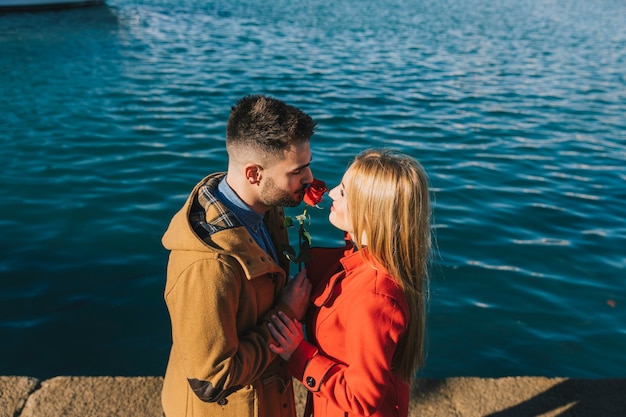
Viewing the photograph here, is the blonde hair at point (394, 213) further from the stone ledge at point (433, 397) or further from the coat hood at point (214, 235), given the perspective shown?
the stone ledge at point (433, 397)

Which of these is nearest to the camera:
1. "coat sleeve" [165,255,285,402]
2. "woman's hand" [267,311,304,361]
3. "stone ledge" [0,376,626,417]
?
"coat sleeve" [165,255,285,402]

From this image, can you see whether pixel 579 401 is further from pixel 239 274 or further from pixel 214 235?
pixel 214 235

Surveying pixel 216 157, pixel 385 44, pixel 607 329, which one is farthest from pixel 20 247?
pixel 385 44

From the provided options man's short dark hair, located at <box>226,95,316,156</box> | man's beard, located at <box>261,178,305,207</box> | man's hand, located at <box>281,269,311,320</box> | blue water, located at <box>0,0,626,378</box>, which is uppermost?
man's short dark hair, located at <box>226,95,316,156</box>

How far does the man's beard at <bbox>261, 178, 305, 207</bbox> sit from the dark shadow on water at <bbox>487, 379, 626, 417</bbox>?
1960 mm

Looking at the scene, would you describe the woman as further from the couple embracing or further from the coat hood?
the coat hood

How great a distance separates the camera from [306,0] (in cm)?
2945

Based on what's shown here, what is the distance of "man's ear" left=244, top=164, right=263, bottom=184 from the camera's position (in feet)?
8.16

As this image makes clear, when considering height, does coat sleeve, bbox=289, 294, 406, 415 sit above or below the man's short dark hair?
below

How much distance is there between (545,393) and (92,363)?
11.0ft

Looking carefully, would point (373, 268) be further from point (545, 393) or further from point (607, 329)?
point (607, 329)

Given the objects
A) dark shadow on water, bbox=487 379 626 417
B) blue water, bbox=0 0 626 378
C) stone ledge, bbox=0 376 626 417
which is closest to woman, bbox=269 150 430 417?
stone ledge, bbox=0 376 626 417

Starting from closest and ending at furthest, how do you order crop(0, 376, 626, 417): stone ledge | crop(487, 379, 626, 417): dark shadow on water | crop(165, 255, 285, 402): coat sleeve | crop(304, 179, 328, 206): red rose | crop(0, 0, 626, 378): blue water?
crop(165, 255, 285, 402): coat sleeve → crop(304, 179, 328, 206): red rose → crop(0, 376, 626, 417): stone ledge → crop(487, 379, 626, 417): dark shadow on water → crop(0, 0, 626, 378): blue water

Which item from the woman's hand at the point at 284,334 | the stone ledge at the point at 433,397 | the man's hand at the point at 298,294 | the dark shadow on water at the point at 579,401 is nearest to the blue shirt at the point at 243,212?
the man's hand at the point at 298,294
